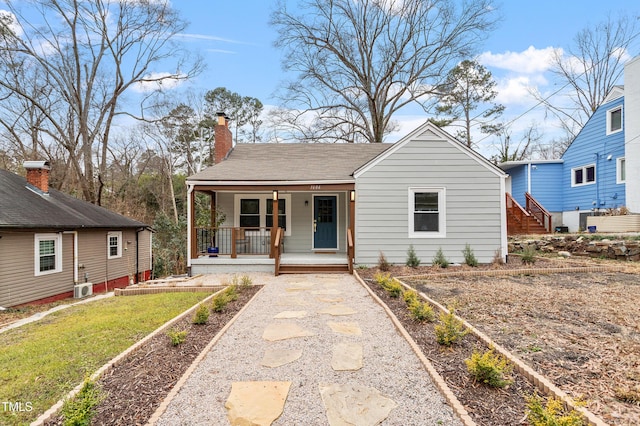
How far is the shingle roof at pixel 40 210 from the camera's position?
9469mm

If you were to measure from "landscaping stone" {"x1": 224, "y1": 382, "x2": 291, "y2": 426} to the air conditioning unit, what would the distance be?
11.5 m

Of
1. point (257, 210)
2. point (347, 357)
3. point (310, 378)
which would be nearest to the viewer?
point (310, 378)

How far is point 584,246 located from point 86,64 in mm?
25726

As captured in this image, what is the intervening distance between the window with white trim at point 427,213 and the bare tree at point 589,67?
16457mm

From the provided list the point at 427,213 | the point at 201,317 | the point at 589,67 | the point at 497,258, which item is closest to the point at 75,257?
the point at 201,317

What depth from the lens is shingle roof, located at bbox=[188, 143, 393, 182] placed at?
32.8 feet

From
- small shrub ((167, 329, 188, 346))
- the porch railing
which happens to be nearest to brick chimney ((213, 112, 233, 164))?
the porch railing

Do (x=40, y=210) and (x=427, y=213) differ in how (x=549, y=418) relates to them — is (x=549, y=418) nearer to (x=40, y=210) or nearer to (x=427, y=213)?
(x=427, y=213)

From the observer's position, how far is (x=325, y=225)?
1152 centimetres

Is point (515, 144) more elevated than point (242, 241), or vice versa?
point (515, 144)

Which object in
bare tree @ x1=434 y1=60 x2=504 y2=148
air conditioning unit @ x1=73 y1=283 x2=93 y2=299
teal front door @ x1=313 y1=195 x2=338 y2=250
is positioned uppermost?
bare tree @ x1=434 y1=60 x2=504 y2=148

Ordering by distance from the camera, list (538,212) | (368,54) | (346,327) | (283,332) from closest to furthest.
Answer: (283,332)
(346,327)
(538,212)
(368,54)

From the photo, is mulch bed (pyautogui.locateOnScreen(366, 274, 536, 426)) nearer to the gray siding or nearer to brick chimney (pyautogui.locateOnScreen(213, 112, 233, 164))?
the gray siding

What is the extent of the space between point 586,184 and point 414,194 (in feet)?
35.2
